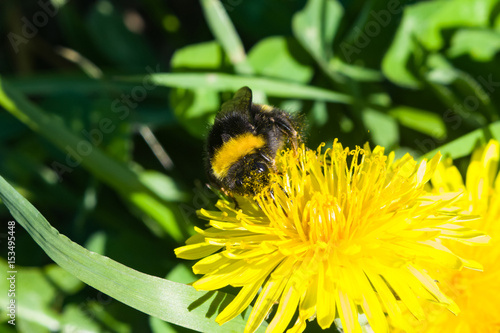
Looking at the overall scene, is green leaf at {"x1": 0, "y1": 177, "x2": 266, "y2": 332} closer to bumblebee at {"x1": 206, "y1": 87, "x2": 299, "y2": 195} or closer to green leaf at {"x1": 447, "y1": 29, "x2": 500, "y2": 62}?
bumblebee at {"x1": 206, "y1": 87, "x2": 299, "y2": 195}

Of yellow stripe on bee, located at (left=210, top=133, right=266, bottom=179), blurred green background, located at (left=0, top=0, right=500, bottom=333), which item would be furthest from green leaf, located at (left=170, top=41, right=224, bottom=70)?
yellow stripe on bee, located at (left=210, top=133, right=266, bottom=179)

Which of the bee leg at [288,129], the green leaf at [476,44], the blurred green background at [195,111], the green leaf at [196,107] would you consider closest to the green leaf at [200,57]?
the blurred green background at [195,111]

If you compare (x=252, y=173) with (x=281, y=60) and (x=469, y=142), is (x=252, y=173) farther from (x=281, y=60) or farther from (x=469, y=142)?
(x=281, y=60)

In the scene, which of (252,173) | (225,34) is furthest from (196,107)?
(252,173)

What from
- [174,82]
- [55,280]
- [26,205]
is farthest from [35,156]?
[26,205]

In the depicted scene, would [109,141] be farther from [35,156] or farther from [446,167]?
[446,167]

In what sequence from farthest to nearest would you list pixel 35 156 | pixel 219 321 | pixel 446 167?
pixel 35 156
pixel 446 167
pixel 219 321
